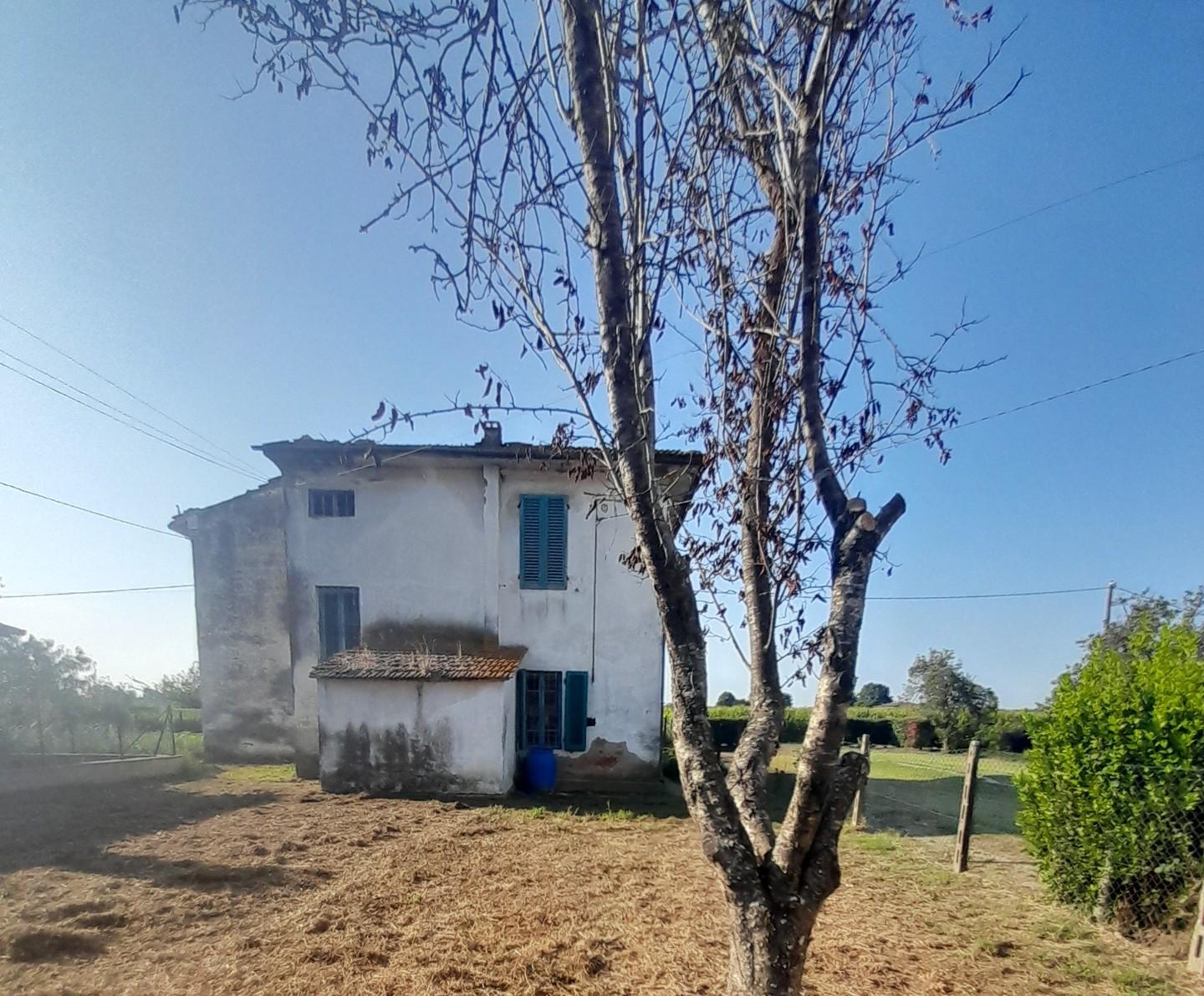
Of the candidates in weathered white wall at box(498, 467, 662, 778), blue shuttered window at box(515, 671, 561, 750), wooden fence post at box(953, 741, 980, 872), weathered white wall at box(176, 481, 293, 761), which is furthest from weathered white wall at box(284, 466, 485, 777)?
wooden fence post at box(953, 741, 980, 872)

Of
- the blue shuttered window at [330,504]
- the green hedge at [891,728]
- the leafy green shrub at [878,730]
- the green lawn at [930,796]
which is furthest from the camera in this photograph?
the leafy green shrub at [878,730]

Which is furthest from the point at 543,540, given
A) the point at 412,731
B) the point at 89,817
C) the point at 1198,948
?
the point at 1198,948

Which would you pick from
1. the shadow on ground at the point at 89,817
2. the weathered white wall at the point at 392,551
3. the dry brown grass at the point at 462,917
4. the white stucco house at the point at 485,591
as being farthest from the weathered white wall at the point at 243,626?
the dry brown grass at the point at 462,917

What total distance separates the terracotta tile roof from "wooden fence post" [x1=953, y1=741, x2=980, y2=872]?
691 centimetres

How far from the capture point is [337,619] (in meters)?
11.8

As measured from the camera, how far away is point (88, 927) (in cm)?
461

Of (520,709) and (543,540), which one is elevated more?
(543,540)

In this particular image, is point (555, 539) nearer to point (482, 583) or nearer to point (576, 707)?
point (482, 583)

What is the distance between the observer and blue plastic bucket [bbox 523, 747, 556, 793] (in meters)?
10.5

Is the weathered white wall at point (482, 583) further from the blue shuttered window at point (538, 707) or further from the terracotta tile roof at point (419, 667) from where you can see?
the terracotta tile roof at point (419, 667)

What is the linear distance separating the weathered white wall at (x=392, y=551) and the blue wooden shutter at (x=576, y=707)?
7.26 feet

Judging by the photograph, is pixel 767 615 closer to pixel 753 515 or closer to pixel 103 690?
pixel 753 515

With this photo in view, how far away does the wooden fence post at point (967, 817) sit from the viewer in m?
6.53

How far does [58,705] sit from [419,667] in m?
10.1
